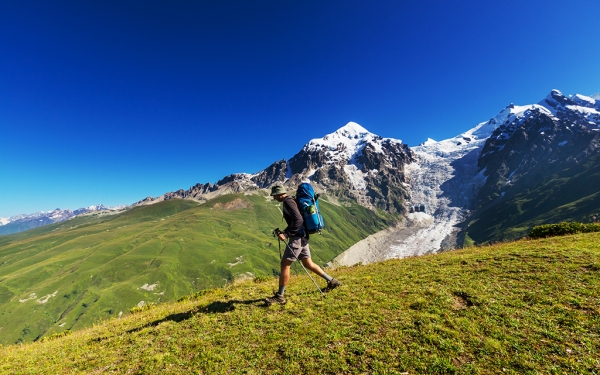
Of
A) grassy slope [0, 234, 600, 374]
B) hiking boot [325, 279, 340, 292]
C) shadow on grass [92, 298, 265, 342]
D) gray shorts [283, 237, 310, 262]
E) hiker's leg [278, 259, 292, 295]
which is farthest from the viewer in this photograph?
hiking boot [325, 279, 340, 292]

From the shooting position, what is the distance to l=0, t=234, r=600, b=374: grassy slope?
6105 millimetres

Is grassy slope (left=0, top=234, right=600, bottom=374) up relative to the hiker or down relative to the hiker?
down

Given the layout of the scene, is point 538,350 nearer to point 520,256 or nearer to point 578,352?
point 578,352

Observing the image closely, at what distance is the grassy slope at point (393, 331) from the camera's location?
6.11 meters

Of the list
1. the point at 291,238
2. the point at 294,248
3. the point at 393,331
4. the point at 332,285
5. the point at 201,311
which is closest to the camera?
the point at 393,331

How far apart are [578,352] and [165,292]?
238 meters

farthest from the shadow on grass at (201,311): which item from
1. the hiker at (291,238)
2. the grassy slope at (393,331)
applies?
the hiker at (291,238)

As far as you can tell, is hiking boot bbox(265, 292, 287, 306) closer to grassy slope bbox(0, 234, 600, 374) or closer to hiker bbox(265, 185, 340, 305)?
hiker bbox(265, 185, 340, 305)

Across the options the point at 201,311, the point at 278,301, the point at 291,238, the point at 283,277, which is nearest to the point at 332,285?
the point at 283,277

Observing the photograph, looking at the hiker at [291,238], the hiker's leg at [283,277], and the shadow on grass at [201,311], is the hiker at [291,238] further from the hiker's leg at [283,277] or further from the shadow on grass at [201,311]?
the shadow on grass at [201,311]

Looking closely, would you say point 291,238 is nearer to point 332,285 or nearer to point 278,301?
point 278,301

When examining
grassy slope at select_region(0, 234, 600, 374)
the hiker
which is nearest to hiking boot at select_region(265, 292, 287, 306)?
the hiker

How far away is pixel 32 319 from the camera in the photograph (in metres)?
181

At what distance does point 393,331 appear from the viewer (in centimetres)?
755
